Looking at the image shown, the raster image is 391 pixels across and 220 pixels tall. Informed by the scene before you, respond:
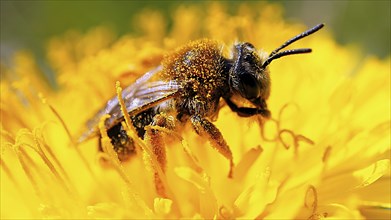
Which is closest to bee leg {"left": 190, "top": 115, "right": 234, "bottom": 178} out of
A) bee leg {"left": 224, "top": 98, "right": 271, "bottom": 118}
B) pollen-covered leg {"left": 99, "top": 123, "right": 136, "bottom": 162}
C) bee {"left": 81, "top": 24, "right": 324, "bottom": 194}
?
bee {"left": 81, "top": 24, "right": 324, "bottom": 194}

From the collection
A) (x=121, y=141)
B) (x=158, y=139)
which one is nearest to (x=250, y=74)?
(x=158, y=139)

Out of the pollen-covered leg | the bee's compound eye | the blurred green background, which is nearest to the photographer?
the bee's compound eye

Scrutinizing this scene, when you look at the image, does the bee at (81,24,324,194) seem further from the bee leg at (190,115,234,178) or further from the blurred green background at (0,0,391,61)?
the blurred green background at (0,0,391,61)

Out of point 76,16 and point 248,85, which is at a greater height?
point 76,16

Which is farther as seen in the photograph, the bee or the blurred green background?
the blurred green background

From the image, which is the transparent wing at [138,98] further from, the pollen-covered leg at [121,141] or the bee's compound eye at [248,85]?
the bee's compound eye at [248,85]

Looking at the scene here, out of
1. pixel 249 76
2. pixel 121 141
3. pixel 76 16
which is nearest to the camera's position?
pixel 249 76

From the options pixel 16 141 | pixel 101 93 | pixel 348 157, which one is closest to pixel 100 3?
pixel 101 93

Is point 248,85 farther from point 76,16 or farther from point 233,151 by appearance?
point 76,16
